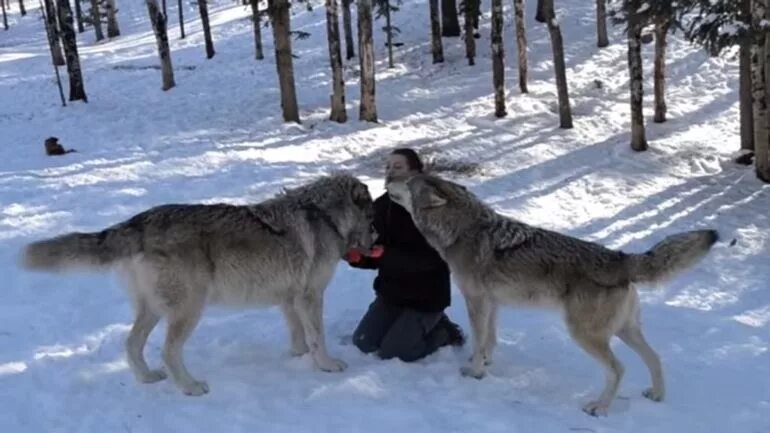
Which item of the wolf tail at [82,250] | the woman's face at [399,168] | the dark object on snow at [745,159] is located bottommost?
the dark object on snow at [745,159]

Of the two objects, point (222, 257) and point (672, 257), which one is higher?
point (222, 257)

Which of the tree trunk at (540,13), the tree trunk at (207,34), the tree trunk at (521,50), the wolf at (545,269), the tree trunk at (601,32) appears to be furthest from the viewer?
the tree trunk at (207,34)

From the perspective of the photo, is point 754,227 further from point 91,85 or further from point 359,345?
point 91,85

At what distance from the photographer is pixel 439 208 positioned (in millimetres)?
5961

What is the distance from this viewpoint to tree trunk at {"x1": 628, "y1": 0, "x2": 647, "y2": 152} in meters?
17.4

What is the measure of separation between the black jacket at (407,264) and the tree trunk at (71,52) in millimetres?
17332

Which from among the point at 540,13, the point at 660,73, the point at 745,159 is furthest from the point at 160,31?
the point at 745,159

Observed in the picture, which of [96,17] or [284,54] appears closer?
[284,54]

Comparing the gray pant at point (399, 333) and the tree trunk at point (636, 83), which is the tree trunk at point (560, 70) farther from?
the gray pant at point (399, 333)

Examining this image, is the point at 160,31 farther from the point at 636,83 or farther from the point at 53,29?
the point at 636,83

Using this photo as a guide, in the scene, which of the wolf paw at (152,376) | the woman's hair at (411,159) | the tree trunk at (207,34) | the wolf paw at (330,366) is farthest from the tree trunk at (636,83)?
the tree trunk at (207,34)

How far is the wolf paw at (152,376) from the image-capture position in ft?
18.3

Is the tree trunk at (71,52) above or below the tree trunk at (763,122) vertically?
above

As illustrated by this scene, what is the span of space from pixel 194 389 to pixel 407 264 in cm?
202
